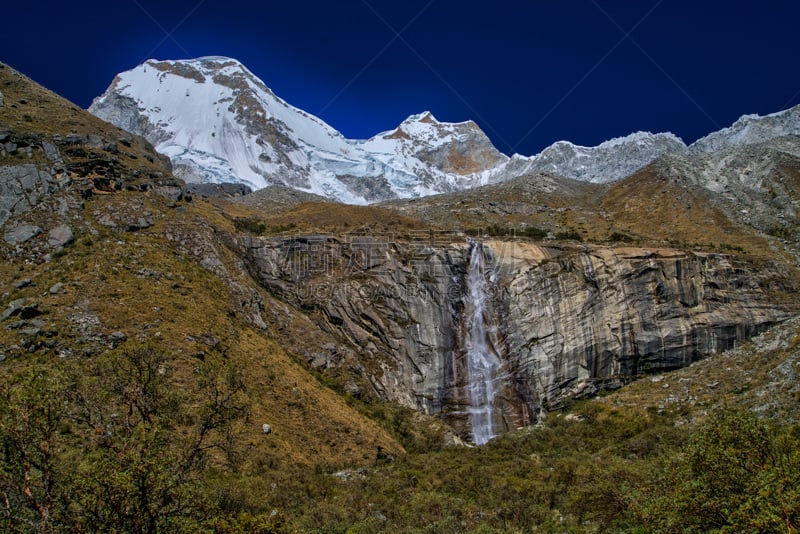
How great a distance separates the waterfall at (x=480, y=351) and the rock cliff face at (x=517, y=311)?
25 cm

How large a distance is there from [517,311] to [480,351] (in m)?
5.62

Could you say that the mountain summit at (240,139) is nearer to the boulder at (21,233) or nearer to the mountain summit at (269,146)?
the mountain summit at (269,146)

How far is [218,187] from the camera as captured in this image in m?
107

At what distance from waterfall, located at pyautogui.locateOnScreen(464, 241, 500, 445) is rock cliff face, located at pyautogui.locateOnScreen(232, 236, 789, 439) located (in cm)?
25

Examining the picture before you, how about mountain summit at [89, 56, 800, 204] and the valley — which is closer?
the valley

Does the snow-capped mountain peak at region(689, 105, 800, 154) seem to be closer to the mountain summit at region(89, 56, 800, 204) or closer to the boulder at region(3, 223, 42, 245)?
the mountain summit at region(89, 56, 800, 204)

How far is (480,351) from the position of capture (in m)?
53.8

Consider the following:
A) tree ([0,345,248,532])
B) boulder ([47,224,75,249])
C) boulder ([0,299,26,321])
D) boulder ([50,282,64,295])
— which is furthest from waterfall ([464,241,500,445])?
boulder ([0,299,26,321])

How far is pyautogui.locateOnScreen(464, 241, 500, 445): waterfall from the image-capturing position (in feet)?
166

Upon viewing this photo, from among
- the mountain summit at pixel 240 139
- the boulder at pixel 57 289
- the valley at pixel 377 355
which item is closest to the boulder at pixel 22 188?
the valley at pixel 377 355

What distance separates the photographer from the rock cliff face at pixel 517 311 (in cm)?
5009

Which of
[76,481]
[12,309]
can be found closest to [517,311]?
[12,309]

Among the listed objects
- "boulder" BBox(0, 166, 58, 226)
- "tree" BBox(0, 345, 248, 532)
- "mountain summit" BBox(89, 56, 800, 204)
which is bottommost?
"tree" BBox(0, 345, 248, 532)

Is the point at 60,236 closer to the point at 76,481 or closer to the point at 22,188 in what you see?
the point at 22,188
